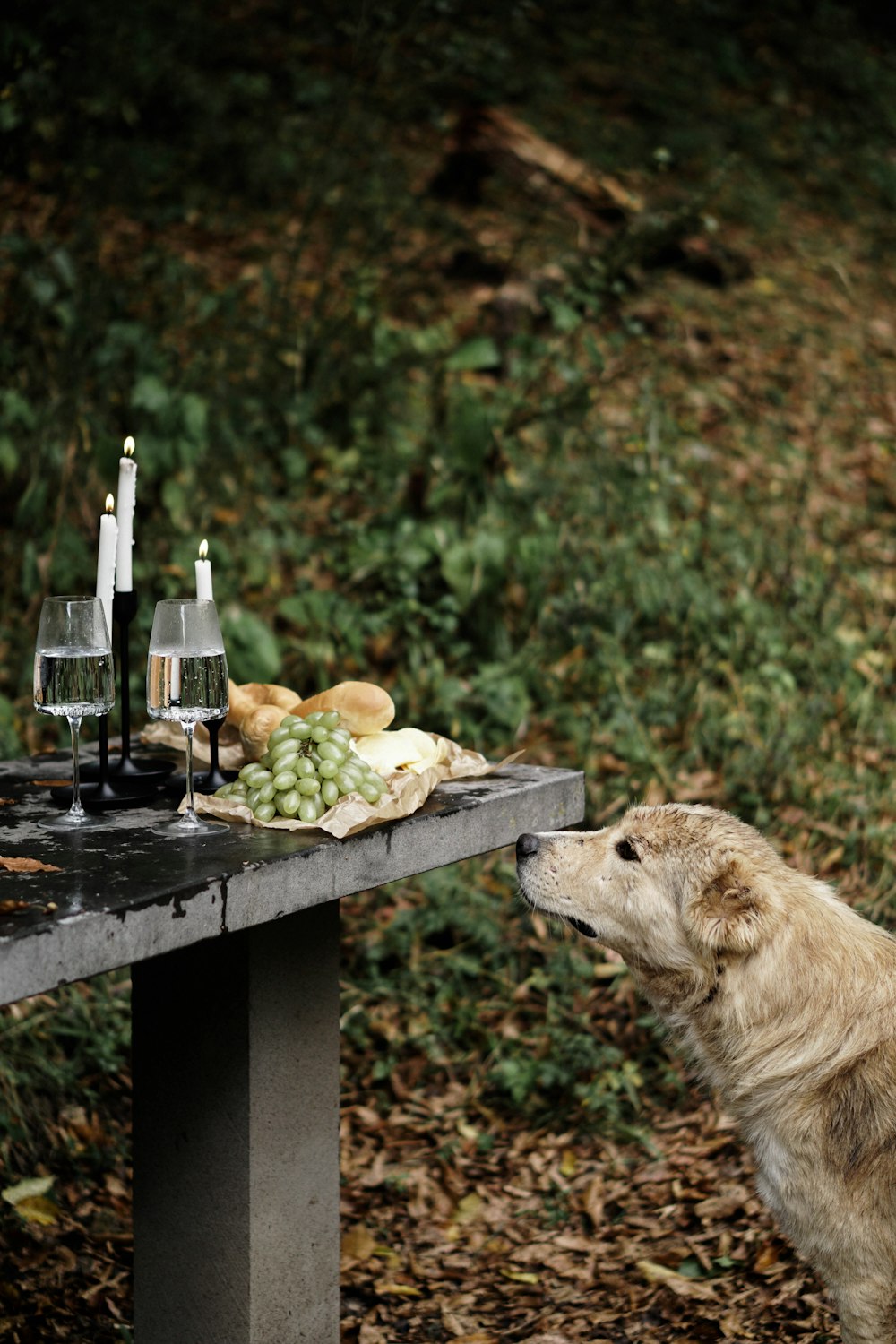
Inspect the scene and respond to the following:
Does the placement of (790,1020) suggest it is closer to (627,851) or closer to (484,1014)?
(627,851)

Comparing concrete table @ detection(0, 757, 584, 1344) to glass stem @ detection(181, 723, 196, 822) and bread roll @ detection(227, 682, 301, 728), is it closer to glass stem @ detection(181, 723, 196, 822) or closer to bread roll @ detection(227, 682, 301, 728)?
glass stem @ detection(181, 723, 196, 822)

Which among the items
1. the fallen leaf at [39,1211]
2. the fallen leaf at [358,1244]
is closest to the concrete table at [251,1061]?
the fallen leaf at [358,1244]

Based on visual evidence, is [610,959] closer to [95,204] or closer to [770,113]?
[95,204]

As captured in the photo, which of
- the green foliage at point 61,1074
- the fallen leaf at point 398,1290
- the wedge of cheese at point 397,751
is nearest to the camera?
the wedge of cheese at point 397,751

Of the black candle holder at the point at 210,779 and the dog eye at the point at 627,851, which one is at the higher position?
the black candle holder at the point at 210,779

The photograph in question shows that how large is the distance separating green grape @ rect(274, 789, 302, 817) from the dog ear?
35.0 inches

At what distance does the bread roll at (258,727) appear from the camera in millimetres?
3176

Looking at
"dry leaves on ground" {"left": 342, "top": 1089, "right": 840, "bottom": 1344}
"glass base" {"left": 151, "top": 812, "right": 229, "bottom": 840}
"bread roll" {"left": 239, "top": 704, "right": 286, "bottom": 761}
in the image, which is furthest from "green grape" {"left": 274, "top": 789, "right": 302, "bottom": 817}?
"dry leaves on ground" {"left": 342, "top": 1089, "right": 840, "bottom": 1344}

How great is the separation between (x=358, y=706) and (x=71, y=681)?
74 cm

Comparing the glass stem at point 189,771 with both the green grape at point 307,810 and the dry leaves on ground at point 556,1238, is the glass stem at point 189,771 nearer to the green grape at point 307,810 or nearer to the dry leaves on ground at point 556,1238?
the green grape at point 307,810

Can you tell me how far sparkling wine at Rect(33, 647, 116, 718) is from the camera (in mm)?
2666

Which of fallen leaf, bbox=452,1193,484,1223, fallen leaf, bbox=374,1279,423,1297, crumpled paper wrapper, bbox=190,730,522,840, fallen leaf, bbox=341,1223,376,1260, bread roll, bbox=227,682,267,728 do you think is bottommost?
fallen leaf, bbox=452,1193,484,1223

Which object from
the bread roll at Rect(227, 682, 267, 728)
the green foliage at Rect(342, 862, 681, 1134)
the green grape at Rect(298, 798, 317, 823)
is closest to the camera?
the green grape at Rect(298, 798, 317, 823)

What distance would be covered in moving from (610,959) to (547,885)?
2.32 metres
